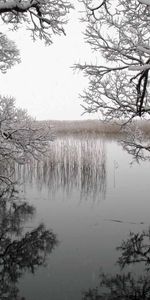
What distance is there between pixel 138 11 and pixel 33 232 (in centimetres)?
477

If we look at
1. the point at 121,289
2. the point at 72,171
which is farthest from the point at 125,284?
the point at 72,171

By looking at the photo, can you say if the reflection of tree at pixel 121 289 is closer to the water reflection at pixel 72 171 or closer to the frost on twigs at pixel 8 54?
the water reflection at pixel 72 171

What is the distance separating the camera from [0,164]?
12562 millimetres

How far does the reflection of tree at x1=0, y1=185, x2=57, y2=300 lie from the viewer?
5363mm

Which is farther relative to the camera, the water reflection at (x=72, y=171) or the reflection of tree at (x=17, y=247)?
the water reflection at (x=72, y=171)

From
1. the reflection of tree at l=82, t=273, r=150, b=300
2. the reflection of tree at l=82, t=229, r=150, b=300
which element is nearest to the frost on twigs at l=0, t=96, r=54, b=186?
the reflection of tree at l=82, t=229, r=150, b=300

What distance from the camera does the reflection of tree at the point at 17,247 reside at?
5.36m

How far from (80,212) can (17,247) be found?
2.37m

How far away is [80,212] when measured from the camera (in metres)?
8.75

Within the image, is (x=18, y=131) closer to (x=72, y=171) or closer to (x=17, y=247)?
(x=17, y=247)

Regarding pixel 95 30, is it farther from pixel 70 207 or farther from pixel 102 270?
pixel 102 270

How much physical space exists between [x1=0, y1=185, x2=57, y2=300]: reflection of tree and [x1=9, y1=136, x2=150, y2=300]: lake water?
0.15 meters

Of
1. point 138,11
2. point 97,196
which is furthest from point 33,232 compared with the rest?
point 138,11

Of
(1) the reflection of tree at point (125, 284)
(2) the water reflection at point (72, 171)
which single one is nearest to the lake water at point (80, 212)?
(2) the water reflection at point (72, 171)
